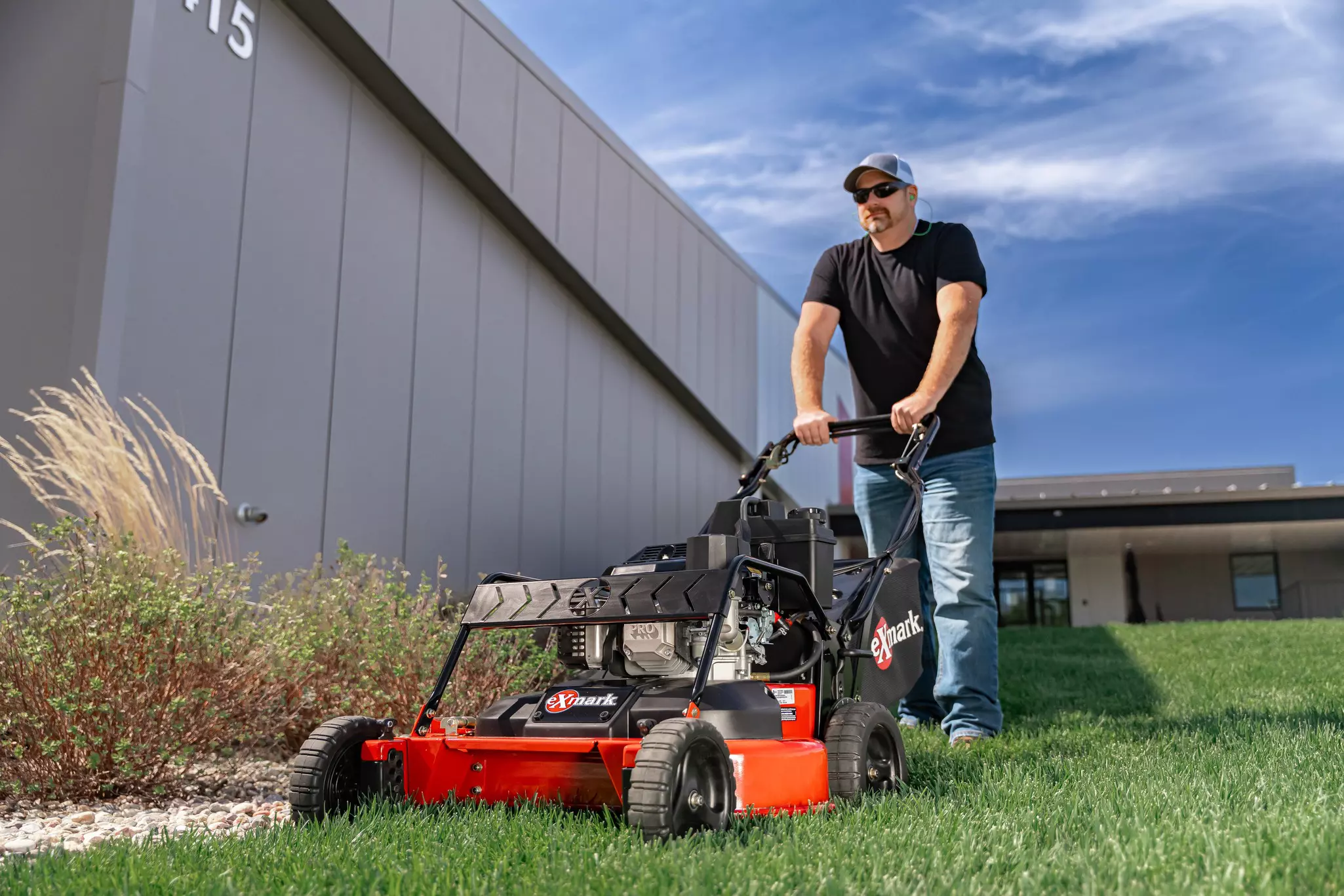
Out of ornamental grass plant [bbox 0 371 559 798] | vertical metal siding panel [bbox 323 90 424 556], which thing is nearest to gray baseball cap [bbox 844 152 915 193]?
ornamental grass plant [bbox 0 371 559 798]

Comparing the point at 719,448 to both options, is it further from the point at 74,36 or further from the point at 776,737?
the point at 776,737

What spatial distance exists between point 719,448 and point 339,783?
988cm

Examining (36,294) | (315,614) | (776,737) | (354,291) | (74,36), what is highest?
(74,36)

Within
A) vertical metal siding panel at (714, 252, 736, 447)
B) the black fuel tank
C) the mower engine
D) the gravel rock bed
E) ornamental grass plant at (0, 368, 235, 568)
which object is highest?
vertical metal siding panel at (714, 252, 736, 447)

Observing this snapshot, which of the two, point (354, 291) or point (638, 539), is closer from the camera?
point (354, 291)

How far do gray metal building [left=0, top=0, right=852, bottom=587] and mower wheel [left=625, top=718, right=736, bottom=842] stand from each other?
394 centimetres

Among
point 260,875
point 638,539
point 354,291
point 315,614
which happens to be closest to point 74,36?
point 354,291

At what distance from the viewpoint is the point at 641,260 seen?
1041 cm

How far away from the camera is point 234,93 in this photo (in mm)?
6023

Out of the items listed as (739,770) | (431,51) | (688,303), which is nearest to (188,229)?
(431,51)

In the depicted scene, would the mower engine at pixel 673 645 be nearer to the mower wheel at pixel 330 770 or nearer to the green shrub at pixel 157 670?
the mower wheel at pixel 330 770

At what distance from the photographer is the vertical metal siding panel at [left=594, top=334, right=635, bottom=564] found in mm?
9750

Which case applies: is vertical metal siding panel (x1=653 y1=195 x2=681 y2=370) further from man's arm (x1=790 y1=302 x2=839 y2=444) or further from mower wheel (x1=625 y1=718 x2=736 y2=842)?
mower wheel (x1=625 y1=718 x2=736 y2=842)

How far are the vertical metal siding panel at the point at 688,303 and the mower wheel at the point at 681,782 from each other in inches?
344
